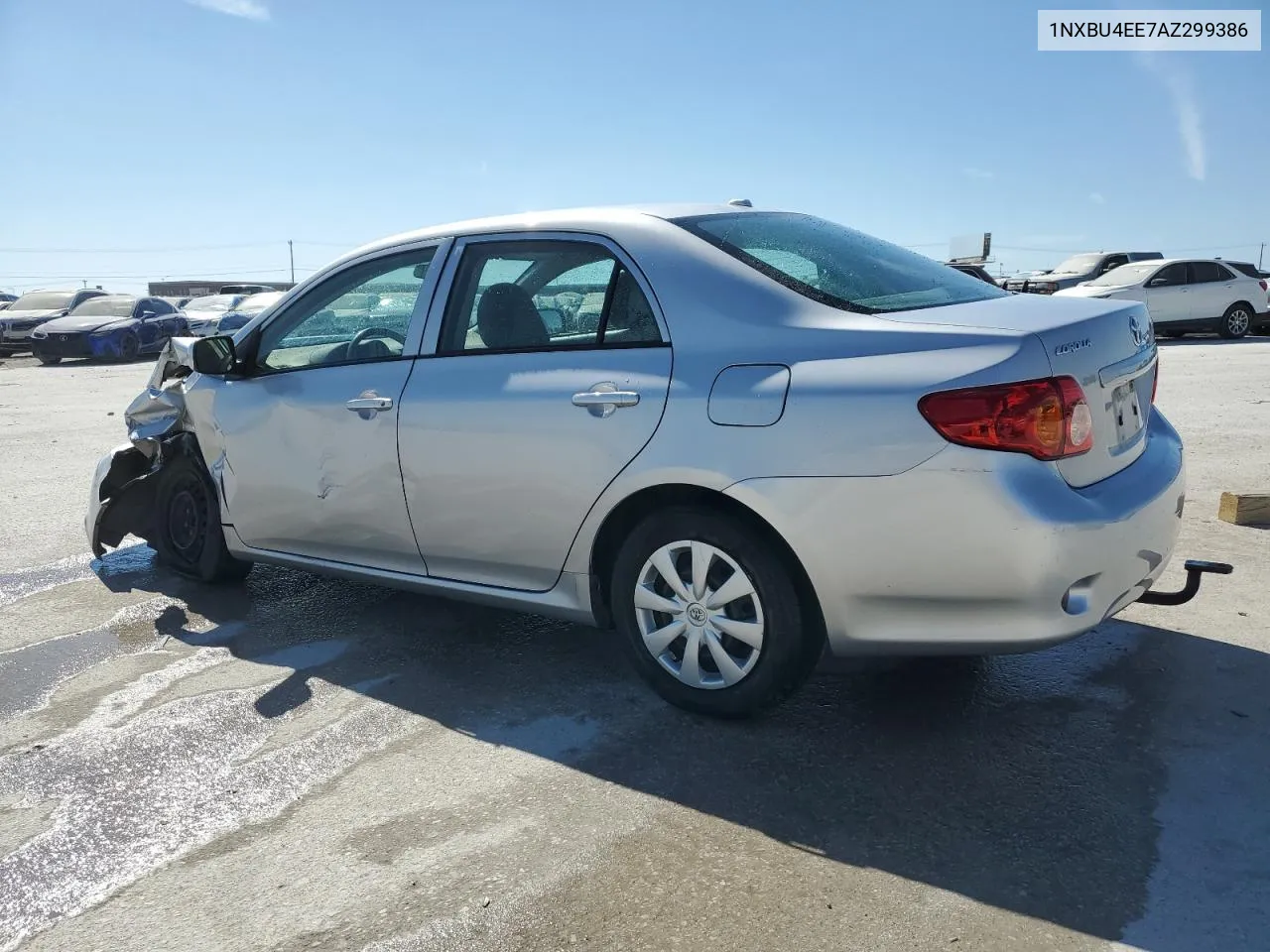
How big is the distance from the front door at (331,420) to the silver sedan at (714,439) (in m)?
0.01

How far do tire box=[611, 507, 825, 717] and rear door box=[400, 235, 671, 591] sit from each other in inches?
10.4

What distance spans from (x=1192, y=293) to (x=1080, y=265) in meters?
3.49

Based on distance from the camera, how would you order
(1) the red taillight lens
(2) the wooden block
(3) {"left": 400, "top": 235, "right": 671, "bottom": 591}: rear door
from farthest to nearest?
(2) the wooden block → (3) {"left": 400, "top": 235, "right": 671, "bottom": 591}: rear door → (1) the red taillight lens

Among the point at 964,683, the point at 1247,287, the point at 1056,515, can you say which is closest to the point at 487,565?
the point at 964,683

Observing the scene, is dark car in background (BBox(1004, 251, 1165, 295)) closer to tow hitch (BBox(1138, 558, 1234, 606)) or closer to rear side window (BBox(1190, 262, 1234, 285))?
rear side window (BBox(1190, 262, 1234, 285))

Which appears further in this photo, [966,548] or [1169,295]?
[1169,295]

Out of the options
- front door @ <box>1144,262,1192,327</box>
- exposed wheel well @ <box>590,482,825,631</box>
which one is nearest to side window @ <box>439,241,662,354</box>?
exposed wheel well @ <box>590,482,825,631</box>

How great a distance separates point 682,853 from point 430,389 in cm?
195

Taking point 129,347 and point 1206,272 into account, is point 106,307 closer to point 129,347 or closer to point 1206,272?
point 129,347

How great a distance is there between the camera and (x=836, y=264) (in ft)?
12.0

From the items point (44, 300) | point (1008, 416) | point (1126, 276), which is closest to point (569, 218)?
point (1008, 416)

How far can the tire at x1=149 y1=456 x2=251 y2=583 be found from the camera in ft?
17.0

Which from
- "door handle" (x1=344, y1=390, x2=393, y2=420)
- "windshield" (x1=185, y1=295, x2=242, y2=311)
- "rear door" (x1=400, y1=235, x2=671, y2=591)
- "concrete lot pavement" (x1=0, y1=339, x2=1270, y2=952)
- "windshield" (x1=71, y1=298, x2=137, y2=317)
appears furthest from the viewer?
"windshield" (x1=185, y1=295, x2=242, y2=311)

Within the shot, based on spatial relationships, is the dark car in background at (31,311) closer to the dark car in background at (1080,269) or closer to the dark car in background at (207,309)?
the dark car in background at (207,309)
